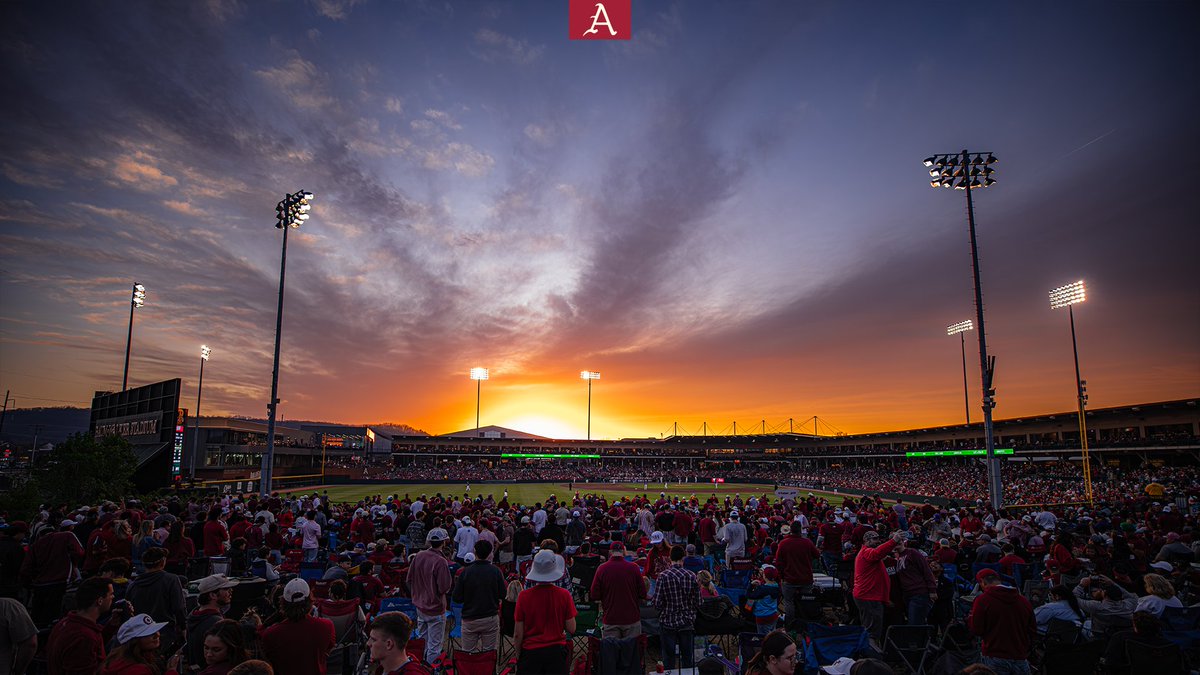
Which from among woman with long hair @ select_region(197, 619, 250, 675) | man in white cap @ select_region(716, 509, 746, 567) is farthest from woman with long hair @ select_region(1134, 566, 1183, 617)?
woman with long hair @ select_region(197, 619, 250, 675)

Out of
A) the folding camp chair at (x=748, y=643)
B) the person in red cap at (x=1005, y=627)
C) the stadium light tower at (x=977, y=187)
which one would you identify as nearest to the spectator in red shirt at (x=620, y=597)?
the folding camp chair at (x=748, y=643)

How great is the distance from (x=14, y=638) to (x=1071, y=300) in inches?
1834

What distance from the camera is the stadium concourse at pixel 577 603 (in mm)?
4770

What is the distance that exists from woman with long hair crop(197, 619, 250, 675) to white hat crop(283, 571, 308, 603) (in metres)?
0.68

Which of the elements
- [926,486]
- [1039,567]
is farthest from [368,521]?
[926,486]

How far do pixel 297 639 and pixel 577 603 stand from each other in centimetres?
510

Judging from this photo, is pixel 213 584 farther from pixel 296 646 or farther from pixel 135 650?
pixel 135 650

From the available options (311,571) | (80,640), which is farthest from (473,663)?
(311,571)

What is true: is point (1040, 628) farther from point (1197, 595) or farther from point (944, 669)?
point (1197, 595)

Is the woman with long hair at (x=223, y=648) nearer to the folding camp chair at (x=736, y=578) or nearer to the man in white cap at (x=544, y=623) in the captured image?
the man in white cap at (x=544, y=623)

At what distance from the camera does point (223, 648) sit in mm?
3949

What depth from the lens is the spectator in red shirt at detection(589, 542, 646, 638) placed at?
23.0ft

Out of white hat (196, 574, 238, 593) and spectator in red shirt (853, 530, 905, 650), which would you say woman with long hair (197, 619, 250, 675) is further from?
spectator in red shirt (853, 530, 905, 650)

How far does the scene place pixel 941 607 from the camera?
9562 millimetres
